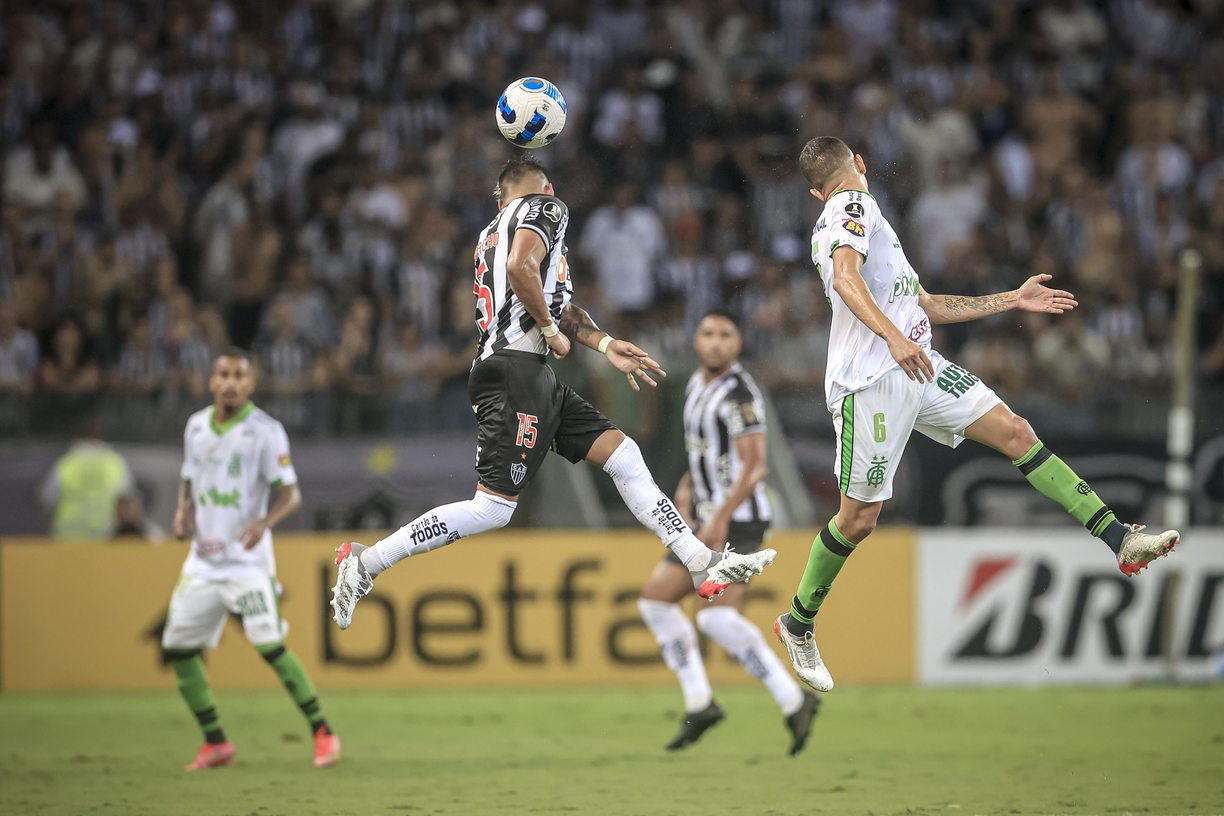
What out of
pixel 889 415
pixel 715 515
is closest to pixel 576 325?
pixel 889 415

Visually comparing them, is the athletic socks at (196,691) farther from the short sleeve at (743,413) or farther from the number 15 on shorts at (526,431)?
the short sleeve at (743,413)

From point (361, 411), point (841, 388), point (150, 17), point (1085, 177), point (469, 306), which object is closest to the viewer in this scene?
point (841, 388)

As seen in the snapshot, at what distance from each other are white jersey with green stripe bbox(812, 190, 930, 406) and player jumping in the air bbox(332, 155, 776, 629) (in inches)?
39.5

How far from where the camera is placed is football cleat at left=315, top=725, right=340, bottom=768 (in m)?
11.1

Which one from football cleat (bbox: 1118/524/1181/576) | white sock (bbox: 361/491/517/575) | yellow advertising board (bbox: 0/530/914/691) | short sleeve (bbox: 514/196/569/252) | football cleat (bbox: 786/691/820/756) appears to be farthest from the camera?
yellow advertising board (bbox: 0/530/914/691)

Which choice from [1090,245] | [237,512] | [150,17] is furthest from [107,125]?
[1090,245]

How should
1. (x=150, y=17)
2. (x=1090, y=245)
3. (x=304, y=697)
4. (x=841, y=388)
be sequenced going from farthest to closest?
(x=150, y=17) → (x=1090, y=245) → (x=304, y=697) → (x=841, y=388)

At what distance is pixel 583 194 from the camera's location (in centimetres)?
1819

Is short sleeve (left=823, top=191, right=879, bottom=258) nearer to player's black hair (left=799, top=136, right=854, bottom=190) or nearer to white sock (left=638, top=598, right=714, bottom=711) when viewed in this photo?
player's black hair (left=799, top=136, right=854, bottom=190)

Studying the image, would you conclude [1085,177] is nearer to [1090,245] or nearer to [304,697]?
[1090,245]

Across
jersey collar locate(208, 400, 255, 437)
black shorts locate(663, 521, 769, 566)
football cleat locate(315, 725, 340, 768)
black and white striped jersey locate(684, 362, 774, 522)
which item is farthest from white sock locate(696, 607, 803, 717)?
jersey collar locate(208, 400, 255, 437)

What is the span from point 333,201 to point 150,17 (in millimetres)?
4352

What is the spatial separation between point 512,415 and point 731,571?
1432mm

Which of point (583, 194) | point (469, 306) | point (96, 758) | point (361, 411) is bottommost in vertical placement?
point (96, 758)
